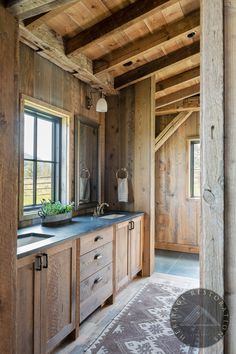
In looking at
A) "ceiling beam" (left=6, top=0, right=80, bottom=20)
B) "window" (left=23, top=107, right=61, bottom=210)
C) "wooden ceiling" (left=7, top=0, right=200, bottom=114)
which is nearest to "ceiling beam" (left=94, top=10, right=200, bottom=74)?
"wooden ceiling" (left=7, top=0, right=200, bottom=114)

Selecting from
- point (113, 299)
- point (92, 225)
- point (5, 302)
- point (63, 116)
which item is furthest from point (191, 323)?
point (63, 116)

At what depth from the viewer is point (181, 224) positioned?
16.0 feet

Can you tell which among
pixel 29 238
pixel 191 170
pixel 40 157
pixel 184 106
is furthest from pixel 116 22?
pixel 191 170

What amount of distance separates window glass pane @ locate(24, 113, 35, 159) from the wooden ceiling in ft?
2.06

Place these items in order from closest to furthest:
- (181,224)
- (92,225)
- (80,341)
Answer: (80,341) < (92,225) < (181,224)

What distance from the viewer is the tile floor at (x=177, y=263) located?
145 inches

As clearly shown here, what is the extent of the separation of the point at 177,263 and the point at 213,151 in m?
3.82

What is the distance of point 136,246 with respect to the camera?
3.35 meters

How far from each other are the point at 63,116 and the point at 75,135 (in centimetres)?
26

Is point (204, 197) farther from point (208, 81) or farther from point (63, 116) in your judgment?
point (63, 116)

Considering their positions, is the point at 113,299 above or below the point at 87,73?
below

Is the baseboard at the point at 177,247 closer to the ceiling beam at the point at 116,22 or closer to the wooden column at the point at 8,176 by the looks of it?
the ceiling beam at the point at 116,22

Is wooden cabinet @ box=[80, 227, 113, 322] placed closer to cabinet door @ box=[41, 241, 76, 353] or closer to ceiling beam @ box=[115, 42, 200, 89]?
cabinet door @ box=[41, 241, 76, 353]

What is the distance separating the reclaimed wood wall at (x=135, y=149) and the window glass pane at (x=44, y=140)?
111 cm
